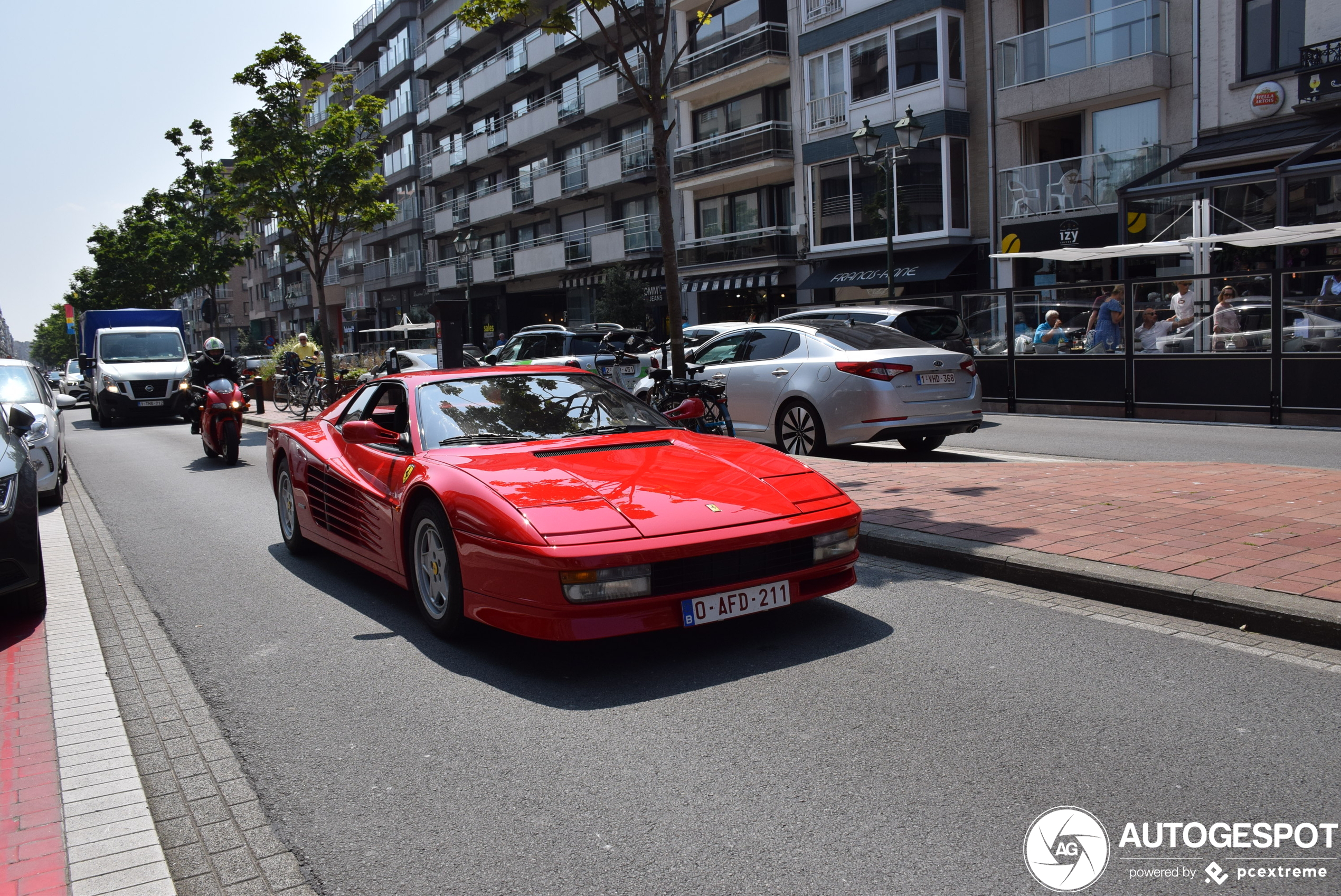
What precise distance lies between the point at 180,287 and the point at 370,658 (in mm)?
58726

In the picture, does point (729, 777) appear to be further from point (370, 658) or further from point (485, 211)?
point (485, 211)

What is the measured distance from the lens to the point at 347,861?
3020mm

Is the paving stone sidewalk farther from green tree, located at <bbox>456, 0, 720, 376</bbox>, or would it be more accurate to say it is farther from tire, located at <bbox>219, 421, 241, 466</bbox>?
tire, located at <bbox>219, 421, 241, 466</bbox>

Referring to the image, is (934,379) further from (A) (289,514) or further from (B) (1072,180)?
(B) (1072,180)

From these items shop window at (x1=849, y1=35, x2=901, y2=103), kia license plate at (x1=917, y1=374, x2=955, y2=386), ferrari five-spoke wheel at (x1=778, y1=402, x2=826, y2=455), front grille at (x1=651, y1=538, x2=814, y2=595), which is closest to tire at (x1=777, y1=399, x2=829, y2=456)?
ferrari five-spoke wheel at (x1=778, y1=402, x2=826, y2=455)

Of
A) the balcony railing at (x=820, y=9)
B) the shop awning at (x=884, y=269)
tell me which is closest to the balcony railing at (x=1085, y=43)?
the shop awning at (x=884, y=269)

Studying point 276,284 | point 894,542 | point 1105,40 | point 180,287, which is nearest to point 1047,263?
point 1105,40

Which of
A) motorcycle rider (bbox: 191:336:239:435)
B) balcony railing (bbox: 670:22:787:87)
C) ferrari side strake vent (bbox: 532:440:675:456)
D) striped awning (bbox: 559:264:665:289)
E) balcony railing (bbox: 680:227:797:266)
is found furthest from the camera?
striped awning (bbox: 559:264:665:289)

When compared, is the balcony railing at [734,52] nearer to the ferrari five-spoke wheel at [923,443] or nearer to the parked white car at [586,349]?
the parked white car at [586,349]

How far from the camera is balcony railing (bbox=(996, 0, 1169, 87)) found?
2378 cm

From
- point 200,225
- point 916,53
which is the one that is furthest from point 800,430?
point 200,225

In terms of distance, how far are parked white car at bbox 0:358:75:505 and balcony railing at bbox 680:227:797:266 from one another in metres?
24.4

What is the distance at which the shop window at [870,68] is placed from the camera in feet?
96.7

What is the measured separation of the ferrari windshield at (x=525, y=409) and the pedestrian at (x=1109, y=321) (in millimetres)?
11644
